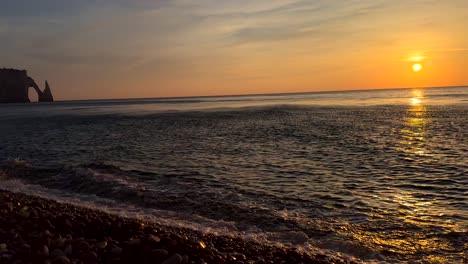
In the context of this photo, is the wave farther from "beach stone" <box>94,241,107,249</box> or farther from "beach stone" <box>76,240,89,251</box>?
"beach stone" <box>76,240,89,251</box>

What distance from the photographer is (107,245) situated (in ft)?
24.9

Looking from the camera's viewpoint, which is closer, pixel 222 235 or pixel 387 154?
pixel 222 235

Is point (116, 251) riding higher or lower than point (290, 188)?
higher

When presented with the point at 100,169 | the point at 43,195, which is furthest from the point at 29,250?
the point at 100,169

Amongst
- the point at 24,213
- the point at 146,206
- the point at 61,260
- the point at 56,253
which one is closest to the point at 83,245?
the point at 56,253

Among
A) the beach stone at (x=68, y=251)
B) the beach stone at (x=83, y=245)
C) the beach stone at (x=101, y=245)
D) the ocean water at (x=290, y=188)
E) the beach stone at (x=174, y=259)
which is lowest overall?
the ocean water at (x=290, y=188)

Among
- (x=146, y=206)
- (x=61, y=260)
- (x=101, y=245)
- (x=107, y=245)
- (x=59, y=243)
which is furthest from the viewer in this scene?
(x=146, y=206)

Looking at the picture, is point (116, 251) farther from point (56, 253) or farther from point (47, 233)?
point (47, 233)

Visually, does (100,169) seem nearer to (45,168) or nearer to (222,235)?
(45,168)

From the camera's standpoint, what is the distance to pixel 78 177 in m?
18.7

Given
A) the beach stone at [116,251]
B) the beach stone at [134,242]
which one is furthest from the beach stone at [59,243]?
the beach stone at [134,242]

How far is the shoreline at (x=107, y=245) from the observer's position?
692 cm

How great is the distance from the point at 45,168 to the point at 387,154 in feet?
64.2

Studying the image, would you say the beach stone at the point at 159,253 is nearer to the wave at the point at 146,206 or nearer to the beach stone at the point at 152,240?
the beach stone at the point at 152,240
